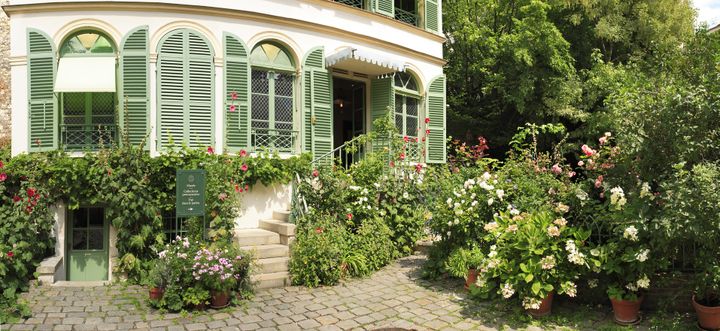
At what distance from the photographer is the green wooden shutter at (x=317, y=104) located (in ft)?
29.6

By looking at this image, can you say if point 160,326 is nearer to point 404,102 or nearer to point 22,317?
point 22,317

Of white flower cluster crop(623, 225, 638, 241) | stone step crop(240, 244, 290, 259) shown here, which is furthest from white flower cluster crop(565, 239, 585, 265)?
stone step crop(240, 244, 290, 259)

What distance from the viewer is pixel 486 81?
16.4 m

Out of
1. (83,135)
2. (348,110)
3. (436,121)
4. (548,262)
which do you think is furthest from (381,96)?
(548,262)

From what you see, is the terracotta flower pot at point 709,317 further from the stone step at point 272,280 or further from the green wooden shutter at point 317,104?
the green wooden shutter at point 317,104

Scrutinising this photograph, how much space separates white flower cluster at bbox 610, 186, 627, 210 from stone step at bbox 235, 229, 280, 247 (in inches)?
184

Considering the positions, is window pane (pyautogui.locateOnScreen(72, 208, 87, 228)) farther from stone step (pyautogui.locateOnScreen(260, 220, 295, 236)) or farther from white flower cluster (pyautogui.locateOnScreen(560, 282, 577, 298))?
white flower cluster (pyautogui.locateOnScreen(560, 282, 577, 298))

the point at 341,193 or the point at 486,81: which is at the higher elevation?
the point at 486,81

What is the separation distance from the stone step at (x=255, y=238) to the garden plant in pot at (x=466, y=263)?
268 centimetres

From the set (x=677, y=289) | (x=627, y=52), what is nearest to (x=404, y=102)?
(x=677, y=289)

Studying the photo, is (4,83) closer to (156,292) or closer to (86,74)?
(86,74)

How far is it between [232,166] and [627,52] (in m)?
13.9

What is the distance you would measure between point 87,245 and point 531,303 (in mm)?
6836

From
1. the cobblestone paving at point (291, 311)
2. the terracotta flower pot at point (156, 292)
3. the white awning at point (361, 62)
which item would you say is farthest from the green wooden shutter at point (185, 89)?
the terracotta flower pot at point (156, 292)
